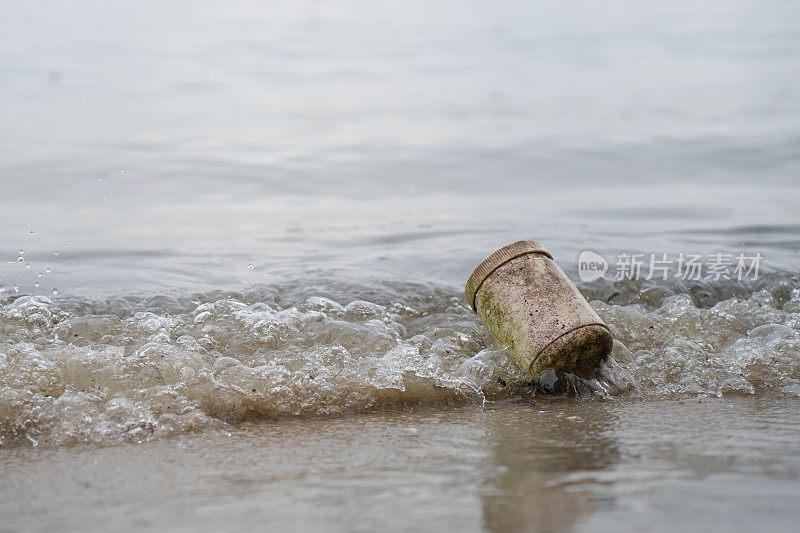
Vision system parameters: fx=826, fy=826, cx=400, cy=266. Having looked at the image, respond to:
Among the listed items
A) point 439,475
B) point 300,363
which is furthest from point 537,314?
point 439,475

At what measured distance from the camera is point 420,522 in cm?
183

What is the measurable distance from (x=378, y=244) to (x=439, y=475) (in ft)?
12.9

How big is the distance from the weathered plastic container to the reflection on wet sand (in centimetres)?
19

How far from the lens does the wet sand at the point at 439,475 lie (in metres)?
1.86

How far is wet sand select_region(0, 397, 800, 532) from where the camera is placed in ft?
6.11

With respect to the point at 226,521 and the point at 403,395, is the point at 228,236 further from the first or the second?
the point at 226,521

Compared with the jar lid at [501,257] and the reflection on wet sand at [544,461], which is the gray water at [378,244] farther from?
the jar lid at [501,257]

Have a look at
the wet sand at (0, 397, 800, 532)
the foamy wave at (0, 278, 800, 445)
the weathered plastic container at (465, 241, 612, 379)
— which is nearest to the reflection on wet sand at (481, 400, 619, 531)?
the wet sand at (0, 397, 800, 532)

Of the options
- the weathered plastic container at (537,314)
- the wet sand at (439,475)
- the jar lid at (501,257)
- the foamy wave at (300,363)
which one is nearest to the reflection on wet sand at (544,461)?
the wet sand at (439,475)

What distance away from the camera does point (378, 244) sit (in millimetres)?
6043

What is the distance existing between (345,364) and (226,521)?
142 centimetres

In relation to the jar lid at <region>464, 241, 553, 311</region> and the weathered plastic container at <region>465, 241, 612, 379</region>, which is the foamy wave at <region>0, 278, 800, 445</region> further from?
the jar lid at <region>464, 241, 553, 311</region>

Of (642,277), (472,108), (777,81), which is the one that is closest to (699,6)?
(777,81)

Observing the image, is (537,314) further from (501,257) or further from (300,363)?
(300,363)
